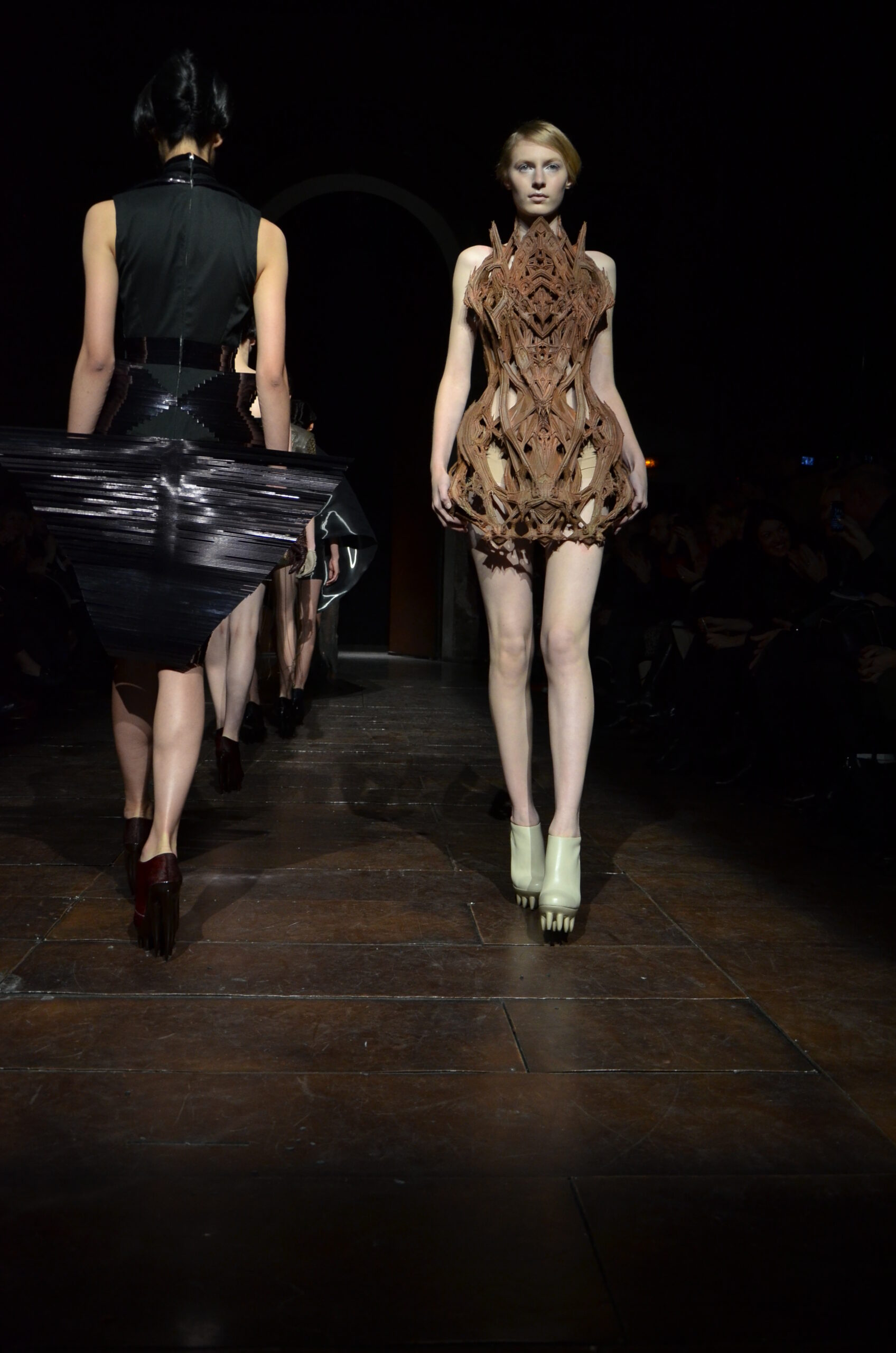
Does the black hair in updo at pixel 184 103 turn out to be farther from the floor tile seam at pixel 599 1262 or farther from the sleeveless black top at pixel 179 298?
the floor tile seam at pixel 599 1262

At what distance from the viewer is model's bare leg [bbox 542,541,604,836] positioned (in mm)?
2514

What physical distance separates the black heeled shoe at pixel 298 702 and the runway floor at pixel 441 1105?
96.8 inches

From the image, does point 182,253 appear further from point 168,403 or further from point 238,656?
point 238,656

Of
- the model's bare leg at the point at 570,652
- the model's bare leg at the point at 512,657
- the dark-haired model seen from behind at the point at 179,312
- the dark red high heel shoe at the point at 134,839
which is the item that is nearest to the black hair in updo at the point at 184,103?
the dark-haired model seen from behind at the point at 179,312

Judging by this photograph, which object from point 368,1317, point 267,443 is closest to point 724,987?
point 368,1317

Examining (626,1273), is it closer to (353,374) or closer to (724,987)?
(724,987)

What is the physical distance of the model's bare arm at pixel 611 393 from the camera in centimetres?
259

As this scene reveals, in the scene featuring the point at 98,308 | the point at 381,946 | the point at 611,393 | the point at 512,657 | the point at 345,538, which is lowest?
the point at 381,946

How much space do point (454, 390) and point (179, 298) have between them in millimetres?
601

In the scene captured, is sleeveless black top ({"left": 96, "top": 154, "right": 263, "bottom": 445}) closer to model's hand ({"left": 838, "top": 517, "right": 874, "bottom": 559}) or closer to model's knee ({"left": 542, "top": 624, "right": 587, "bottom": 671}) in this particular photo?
model's knee ({"left": 542, "top": 624, "right": 587, "bottom": 671})

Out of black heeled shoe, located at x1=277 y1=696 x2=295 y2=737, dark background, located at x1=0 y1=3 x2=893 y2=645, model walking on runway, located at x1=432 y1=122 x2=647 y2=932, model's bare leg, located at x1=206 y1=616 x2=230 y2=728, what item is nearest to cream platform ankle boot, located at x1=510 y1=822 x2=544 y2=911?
model walking on runway, located at x1=432 y1=122 x2=647 y2=932

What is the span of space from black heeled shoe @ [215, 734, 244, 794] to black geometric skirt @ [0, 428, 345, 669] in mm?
1673

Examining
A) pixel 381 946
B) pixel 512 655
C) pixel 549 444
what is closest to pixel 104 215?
pixel 549 444

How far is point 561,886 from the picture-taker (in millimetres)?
2404
